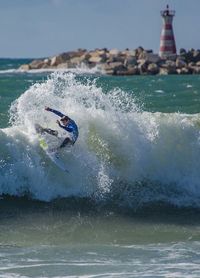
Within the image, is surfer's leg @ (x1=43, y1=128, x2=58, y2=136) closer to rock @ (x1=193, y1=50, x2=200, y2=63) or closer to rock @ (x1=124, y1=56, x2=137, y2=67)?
rock @ (x1=124, y1=56, x2=137, y2=67)

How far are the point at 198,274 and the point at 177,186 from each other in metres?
5.84

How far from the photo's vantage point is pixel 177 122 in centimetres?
1805

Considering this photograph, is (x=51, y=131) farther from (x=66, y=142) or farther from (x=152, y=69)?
(x=152, y=69)

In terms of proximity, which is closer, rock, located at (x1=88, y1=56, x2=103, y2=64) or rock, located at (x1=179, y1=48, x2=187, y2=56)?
rock, located at (x1=88, y1=56, x2=103, y2=64)

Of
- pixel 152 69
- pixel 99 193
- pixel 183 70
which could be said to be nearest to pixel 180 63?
pixel 183 70

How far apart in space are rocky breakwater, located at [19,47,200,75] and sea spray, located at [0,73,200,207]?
48967mm

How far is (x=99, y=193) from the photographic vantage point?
624 inches

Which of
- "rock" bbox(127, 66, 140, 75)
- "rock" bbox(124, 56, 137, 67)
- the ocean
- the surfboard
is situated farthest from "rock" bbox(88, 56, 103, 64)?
the surfboard

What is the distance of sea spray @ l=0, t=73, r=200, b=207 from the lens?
15789 mm

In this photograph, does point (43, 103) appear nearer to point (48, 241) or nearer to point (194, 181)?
point (194, 181)

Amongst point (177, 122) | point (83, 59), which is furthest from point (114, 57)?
point (177, 122)

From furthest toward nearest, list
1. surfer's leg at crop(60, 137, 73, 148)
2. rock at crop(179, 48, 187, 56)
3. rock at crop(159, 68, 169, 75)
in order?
rock at crop(179, 48, 187, 56), rock at crop(159, 68, 169, 75), surfer's leg at crop(60, 137, 73, 148)

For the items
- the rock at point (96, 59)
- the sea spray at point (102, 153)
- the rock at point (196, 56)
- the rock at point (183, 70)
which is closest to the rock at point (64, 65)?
the rock at point (96, 59)

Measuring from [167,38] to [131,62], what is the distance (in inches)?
331
